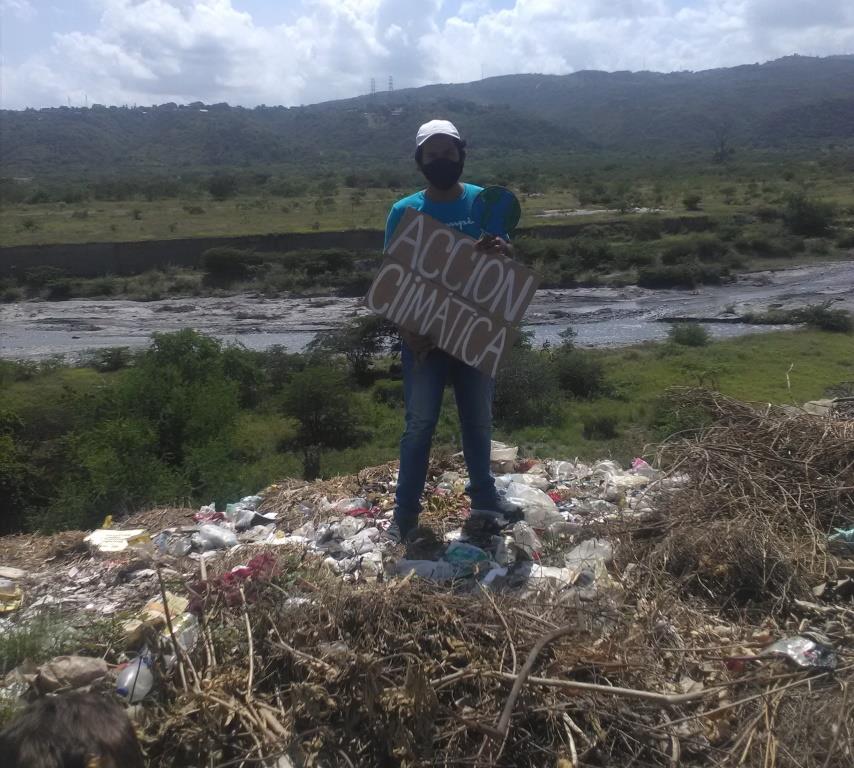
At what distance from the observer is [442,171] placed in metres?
3.49

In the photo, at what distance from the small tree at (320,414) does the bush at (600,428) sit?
4.19 metres

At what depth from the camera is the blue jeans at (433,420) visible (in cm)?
352

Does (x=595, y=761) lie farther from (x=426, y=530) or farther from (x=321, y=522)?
(x=321, y=522)

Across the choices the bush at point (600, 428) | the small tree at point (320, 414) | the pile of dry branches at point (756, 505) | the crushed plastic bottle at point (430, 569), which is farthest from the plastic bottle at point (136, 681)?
the small tree at point (320, 414)

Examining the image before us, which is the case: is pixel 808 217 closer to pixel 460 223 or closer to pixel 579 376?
pixel 579 376

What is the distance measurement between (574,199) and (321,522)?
5094 centimetres

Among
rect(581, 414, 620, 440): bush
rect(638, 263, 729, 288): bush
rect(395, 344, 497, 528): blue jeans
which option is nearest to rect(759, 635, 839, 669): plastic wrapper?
rect(395, 344, 497, 528): blue jeans

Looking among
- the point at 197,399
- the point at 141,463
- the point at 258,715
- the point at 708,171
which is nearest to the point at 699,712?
the point at 258,715

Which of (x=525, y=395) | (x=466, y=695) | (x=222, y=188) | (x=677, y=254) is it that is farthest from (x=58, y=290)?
(x=466, y=695)

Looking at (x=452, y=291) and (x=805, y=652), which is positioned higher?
(x=452, y=291)

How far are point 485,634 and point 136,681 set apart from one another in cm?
100

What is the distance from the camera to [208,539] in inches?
142

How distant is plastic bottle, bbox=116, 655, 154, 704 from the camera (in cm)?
236

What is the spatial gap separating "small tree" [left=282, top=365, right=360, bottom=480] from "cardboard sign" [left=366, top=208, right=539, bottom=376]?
11.3 m
